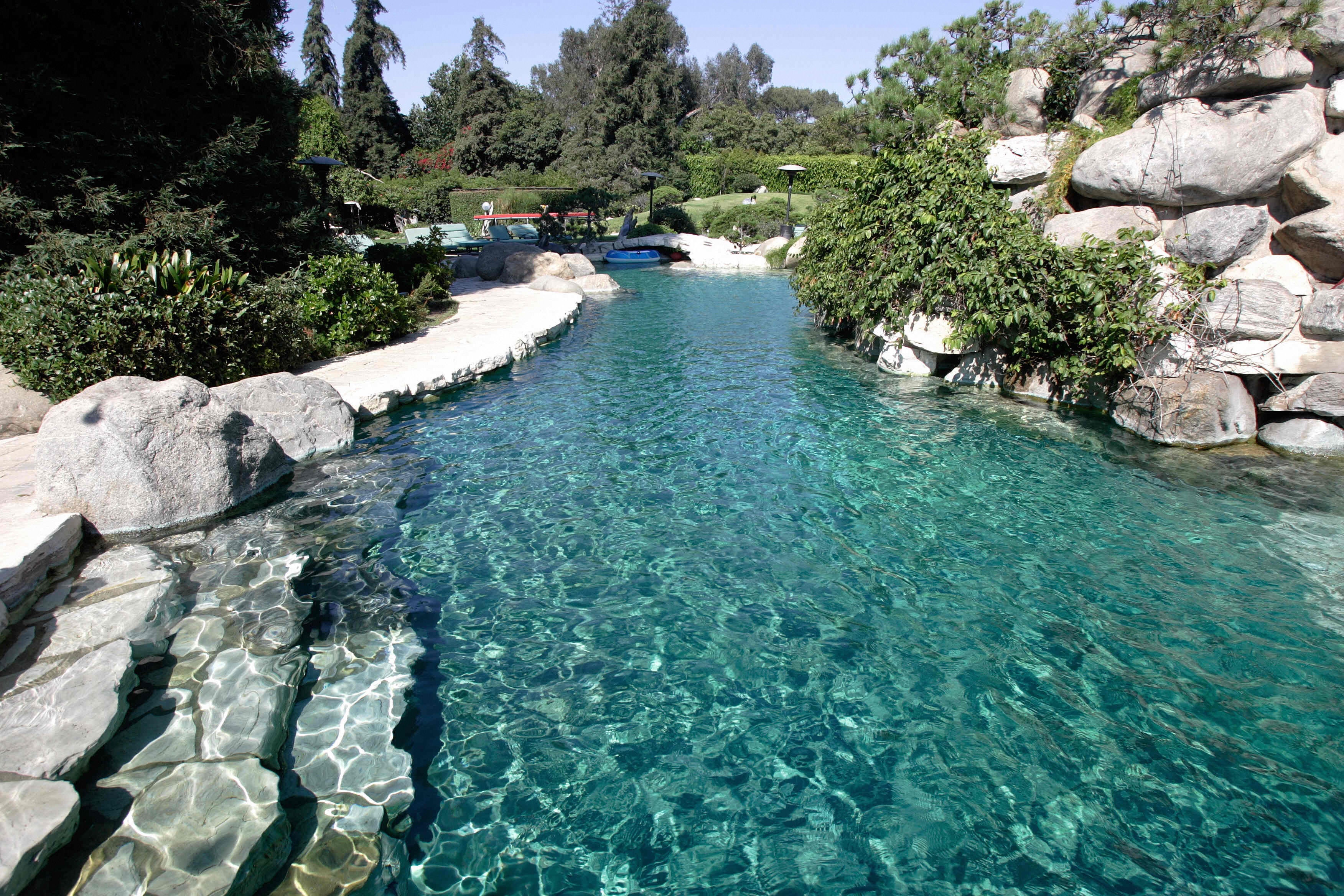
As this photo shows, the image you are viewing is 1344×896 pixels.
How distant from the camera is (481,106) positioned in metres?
47.5

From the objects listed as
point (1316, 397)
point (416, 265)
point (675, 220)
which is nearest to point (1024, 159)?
point (1316, 397)

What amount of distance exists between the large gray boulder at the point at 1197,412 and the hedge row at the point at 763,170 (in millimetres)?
33391

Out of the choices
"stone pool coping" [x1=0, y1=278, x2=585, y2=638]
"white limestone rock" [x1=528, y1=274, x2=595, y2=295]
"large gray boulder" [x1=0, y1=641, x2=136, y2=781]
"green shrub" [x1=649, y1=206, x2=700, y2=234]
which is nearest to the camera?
"large gray boulder" [x1=0, y1=641, x2=136, y2=781]

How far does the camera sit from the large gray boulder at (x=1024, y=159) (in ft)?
36.2

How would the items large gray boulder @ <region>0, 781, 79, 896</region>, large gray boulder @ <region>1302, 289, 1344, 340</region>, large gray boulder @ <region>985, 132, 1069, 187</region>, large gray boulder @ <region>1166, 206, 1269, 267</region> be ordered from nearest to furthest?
large gray boulder @ <region>0, 781, 79, 896</region>, large gray boulder @ <region>1302, 289, 1344, 340</region>, large gray boulder @ <region>1166, 206, 1269, 267</region>, large gray boulder @ <region>985, 132, 1069, 187</region>

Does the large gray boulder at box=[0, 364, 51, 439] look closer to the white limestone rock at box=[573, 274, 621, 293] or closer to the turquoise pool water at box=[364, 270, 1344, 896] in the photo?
the turquoise pool water at box=[364, 270, 1344, 896]

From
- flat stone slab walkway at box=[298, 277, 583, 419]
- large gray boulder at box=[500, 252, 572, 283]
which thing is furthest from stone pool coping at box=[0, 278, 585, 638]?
large gray boulder at box=[500, 252, 572, 283]

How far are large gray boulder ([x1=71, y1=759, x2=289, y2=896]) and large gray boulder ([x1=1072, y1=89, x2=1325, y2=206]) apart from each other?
447 inches

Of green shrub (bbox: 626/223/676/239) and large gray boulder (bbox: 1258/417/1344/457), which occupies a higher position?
green shrub (bbox: 626/223/676/239)

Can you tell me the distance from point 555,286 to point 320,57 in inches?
1671

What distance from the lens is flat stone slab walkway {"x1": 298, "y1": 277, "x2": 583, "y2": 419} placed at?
930 centimetres

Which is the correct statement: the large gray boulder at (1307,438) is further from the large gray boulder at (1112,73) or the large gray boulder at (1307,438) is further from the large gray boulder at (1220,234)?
the large gray boulder at (1112,73)

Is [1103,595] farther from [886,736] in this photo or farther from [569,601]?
[569,601]

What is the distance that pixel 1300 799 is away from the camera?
3.55 m
